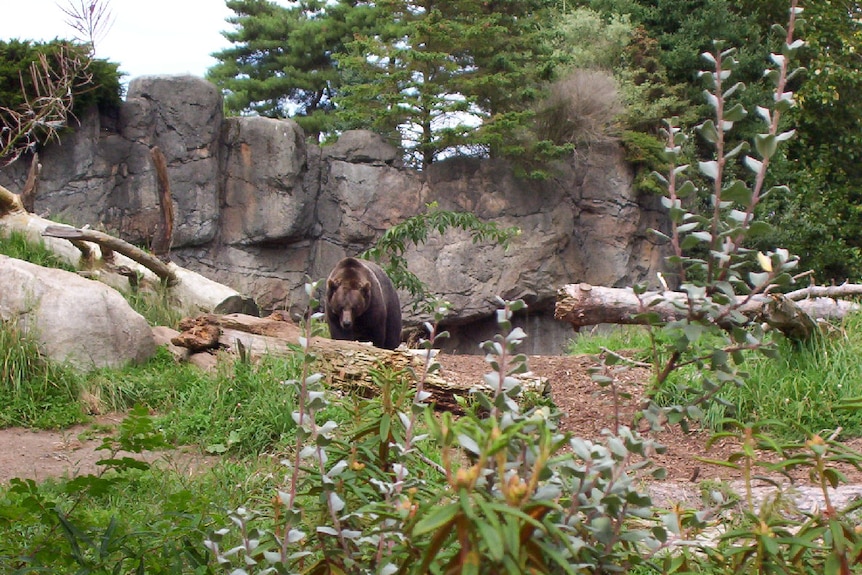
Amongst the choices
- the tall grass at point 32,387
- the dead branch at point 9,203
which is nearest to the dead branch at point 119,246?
the dead branch at point 9,203

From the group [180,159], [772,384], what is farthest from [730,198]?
[180,159]

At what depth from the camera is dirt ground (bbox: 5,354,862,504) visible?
4.68 metres

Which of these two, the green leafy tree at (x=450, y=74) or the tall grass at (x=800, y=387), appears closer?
the tall grass at (x=800, y=387)

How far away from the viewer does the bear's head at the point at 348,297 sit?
870 centimetres

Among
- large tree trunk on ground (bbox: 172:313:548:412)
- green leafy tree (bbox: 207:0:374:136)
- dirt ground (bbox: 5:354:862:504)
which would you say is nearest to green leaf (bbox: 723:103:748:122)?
dirt ground (bbox: 5:354:862:504)

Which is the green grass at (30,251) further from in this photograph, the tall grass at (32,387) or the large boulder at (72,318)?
the tall grass at (32,387)

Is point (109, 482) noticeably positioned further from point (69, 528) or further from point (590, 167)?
point (590, 167)

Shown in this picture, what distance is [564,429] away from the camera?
5.28 meters

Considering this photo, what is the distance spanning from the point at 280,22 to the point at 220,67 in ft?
6.57

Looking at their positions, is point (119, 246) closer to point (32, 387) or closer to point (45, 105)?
point (32, 387)

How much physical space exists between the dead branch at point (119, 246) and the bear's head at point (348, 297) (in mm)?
1940

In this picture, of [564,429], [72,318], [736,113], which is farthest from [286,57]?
[736,113]

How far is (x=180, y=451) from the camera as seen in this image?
4.96 m

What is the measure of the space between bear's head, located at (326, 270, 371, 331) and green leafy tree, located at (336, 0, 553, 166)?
7.26 meters
